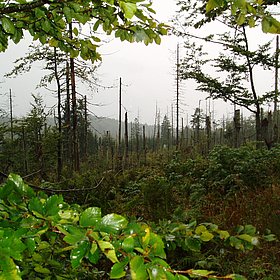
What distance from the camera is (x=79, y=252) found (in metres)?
0.58

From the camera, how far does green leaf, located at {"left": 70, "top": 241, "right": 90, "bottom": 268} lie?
569 mm

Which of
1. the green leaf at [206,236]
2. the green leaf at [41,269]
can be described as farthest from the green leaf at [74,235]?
the green leaf at [206,236]

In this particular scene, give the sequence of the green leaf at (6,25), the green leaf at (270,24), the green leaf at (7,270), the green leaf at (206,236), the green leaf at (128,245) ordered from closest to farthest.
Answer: the green leaf at (7,270) → the green leaf at (128,245) → the green leaf at (270,24) → the green leaf at (6,25) → the green leaf at (206,236)

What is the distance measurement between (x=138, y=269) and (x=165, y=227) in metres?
0.83

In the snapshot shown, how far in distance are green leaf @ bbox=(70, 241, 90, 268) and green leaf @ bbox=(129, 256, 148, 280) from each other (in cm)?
11

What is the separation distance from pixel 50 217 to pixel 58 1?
28.8 inches

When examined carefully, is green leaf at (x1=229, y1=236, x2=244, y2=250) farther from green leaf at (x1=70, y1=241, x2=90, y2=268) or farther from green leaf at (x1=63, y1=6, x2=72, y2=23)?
green leaf at (x1=63, y1=6, x2=72, y2=23)

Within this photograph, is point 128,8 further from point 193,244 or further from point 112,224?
point 193,244

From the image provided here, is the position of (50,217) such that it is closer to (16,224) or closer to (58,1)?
(16,224)

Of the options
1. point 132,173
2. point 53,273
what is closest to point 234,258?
point 53,273

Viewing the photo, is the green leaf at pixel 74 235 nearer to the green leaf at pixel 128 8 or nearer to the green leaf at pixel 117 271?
the green leaf at pixel 117 271

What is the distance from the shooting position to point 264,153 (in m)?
9.76

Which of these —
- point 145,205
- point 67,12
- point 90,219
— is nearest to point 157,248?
point 90,219

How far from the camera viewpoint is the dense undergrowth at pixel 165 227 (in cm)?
60
